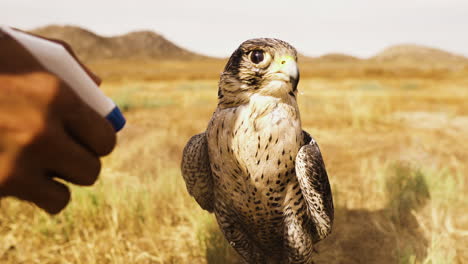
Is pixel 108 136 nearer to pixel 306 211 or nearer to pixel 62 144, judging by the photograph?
pixel 62 144

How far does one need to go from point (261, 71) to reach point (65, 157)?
1.06m

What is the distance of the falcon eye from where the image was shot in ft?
5.65

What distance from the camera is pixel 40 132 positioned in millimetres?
811

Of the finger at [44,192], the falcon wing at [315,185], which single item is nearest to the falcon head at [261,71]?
the falcon wing at [315,185]

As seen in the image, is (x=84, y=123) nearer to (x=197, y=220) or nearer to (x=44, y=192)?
(x=44, y=192)

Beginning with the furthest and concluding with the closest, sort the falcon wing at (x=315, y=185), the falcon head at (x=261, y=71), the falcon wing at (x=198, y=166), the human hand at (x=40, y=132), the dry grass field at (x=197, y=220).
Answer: the dry grass field at (x=197, y=220)
the falcon wing at (x=198, y=166)
the falcon wing at (x=315, y=185)
the falcon head at (x=261, y=71)
the human hand at (x=40, y=132)

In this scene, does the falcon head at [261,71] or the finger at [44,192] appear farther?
the falcon head at [261,71]

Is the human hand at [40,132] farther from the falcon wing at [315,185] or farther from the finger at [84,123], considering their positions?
the falcon wing at [315,185]

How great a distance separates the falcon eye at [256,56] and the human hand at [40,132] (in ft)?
3.09

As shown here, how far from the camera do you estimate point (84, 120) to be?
35.5 inches

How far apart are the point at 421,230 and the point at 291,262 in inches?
62.8

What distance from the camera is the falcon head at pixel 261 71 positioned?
1.67 metres

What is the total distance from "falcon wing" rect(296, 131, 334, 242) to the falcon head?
0.31 metres

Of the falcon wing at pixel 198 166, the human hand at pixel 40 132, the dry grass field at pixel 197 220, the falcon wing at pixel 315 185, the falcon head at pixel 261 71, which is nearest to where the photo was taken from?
the human hand at pixel 40 132
